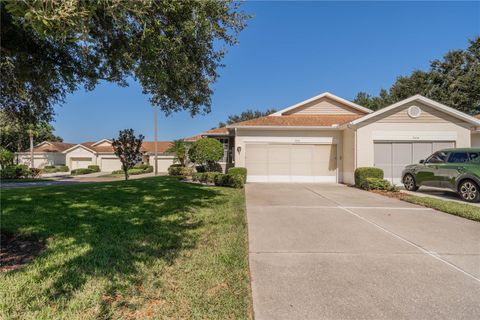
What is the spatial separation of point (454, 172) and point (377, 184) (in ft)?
9.47

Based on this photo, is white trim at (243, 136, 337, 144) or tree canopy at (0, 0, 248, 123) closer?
tree canopy at (0, 0, 248, 123)

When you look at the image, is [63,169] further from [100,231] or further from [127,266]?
[127,266]

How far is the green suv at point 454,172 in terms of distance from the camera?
8.86 m

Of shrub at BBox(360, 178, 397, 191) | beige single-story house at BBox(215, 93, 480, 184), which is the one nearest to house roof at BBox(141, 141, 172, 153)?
beige single-story house at BBox(215, 93, 480, 184)

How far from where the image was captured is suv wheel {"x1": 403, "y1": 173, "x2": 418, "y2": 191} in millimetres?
11555

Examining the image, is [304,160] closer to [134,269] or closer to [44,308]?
[134,269]

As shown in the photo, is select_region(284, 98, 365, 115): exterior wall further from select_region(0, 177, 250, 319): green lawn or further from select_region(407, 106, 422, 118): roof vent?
select_region(0, 177, 250, 319): green lawn

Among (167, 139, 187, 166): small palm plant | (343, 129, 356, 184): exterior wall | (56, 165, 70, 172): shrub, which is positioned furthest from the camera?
(56, 165, 70, 172): shrub

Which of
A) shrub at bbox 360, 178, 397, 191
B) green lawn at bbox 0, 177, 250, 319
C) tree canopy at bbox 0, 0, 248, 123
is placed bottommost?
green lawn at bbox 0, 177, 250, 319

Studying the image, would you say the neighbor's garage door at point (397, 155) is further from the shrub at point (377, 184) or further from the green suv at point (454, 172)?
the green suv at point (454, 172)

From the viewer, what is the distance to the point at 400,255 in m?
4.13

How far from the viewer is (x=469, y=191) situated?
896cm

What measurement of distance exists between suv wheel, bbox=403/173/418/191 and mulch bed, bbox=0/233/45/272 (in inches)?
515

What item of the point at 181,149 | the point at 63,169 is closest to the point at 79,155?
the point at 63,169
